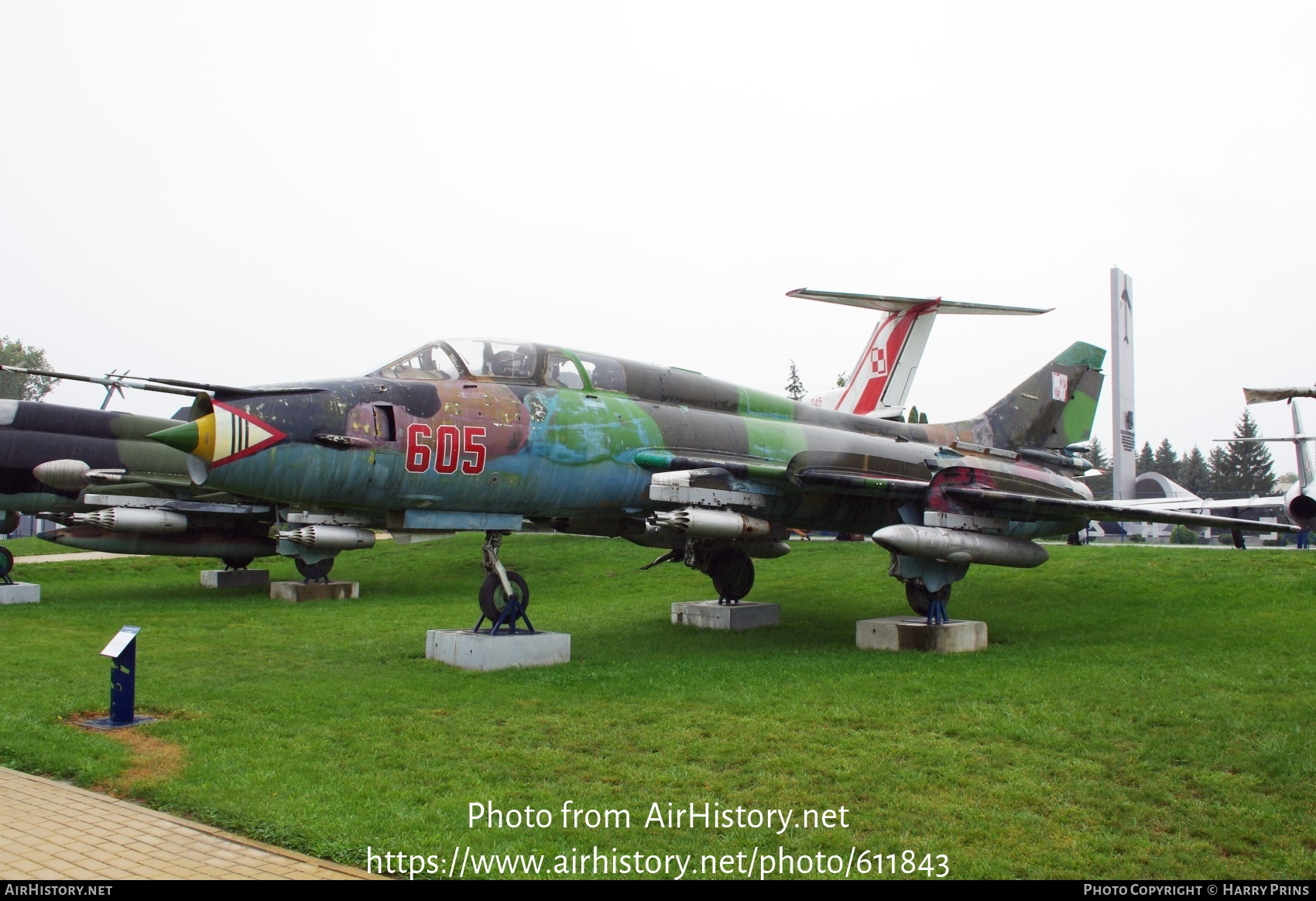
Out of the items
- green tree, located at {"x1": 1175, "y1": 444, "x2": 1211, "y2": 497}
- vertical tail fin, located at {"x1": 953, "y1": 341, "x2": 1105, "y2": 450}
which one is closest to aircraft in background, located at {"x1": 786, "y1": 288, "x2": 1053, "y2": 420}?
vertical tail fin, located at {"x1": 953, "y1": 341, "x2": 1105, "y2": 450}

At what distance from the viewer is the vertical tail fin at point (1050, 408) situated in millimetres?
16156

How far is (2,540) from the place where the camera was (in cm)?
3903

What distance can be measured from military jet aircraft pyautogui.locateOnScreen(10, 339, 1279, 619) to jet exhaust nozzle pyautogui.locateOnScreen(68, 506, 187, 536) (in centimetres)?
622

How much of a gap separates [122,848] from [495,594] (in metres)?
6.58

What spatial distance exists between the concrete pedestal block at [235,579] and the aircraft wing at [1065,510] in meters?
16.7

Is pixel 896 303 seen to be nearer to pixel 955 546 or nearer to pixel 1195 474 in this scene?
pixel 955 546

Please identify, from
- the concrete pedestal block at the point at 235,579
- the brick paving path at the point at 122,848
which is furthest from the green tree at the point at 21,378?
the brick paving path at the point at 122,848

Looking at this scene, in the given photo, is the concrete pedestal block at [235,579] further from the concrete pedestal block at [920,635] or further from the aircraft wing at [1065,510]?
the aircraft wing at [1065,510]

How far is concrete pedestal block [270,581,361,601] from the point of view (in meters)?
19.6

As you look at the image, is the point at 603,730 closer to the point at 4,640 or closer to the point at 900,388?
the point at 4,640

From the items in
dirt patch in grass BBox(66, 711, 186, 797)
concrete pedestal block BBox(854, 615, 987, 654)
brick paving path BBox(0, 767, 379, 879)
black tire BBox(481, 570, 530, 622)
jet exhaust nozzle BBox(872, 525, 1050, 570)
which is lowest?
concrete pedestal block BBox(854, 615, 987, 654)

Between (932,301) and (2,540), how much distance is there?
38111 mm

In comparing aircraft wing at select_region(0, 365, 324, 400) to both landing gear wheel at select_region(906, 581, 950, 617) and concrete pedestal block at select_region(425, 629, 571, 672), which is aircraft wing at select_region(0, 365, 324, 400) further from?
landing gear wheel at select_region(906, 581, 950, 617)

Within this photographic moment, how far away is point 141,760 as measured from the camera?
6.62 metres
